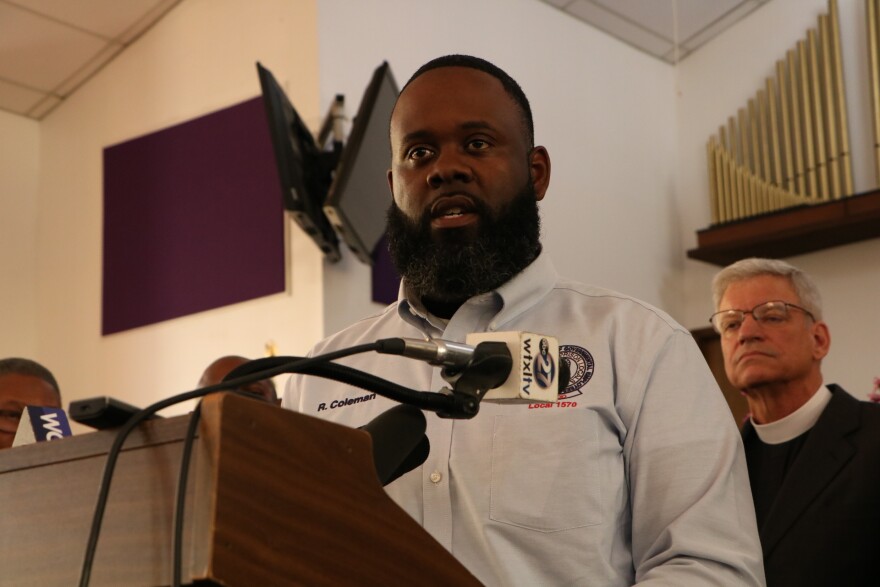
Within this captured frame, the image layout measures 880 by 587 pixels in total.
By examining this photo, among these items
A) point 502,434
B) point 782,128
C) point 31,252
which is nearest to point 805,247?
point 782,128

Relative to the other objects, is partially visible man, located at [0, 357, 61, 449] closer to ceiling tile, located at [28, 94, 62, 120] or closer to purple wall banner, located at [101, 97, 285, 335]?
purple wall banner, located at [101, 97, 285, 335]

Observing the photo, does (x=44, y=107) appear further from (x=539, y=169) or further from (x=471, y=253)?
(x=471, y=253)

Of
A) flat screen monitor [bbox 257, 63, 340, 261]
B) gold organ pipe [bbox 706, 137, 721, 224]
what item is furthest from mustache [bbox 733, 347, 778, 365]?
gold organ pipe [bbox 706, 137, 721, 224]

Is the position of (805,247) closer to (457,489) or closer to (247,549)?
(457,489)

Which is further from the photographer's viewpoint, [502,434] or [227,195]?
[227,195]

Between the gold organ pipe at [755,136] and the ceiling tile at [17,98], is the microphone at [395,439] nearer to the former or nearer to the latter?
the ceiling tile at [17,98]

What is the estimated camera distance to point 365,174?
4793 millimetres

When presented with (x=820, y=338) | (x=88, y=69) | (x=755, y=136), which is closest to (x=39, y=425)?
(x=820, y=338)

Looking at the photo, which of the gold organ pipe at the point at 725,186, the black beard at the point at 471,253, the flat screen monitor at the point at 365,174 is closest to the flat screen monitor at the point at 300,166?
the flat screen monitor at the point at 365,174

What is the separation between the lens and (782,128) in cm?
679

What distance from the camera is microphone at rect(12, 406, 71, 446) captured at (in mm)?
1570

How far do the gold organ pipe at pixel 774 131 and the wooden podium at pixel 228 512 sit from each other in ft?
19.4

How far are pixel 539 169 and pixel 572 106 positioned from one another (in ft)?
15.6

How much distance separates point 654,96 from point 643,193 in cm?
68
